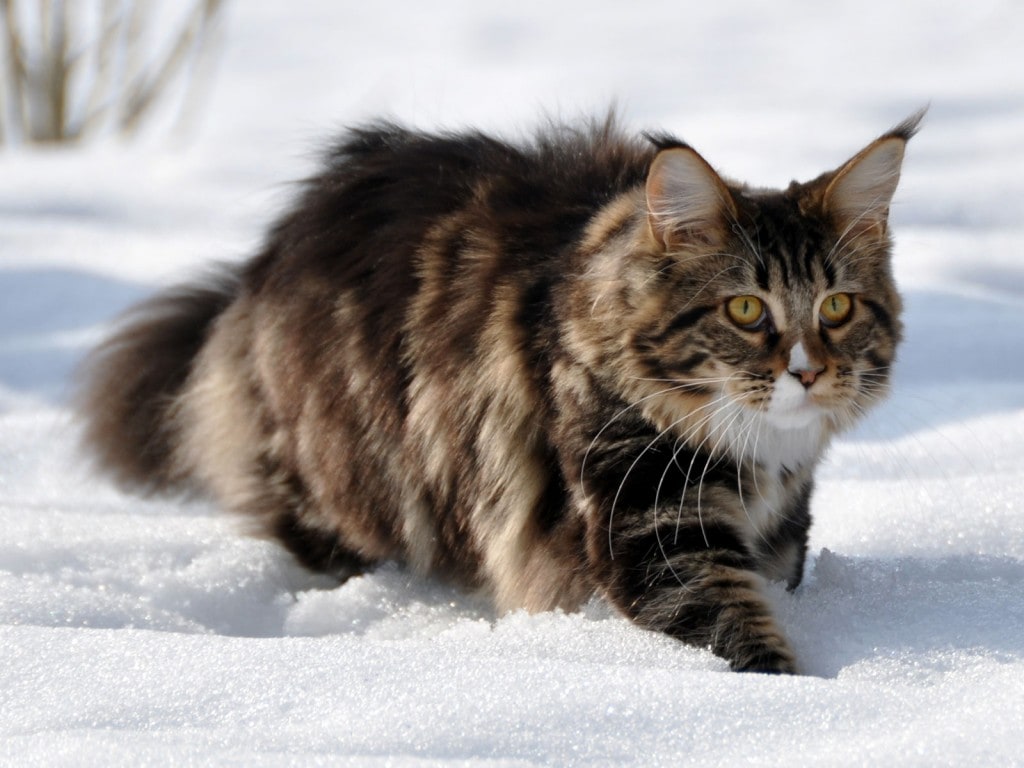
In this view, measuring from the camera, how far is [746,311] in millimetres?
1734

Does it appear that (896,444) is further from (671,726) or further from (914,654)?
(671,726)

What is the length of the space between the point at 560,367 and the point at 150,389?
1059mm

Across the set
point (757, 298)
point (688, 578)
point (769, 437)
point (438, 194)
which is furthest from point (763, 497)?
point (438, 194)

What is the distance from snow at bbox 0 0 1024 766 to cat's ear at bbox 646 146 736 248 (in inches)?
20.6

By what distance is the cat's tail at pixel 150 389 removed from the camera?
2.56m

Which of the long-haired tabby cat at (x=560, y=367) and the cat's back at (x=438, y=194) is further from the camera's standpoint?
the cat's back at (x=438, y=194)

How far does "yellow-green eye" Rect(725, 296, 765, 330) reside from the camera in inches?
68.0

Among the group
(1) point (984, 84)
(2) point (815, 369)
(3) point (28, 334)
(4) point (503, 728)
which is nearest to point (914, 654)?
(2) point (815, 369)

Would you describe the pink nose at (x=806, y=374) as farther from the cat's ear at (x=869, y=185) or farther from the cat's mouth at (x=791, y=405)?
the cat's ear at (x=869, y=185)

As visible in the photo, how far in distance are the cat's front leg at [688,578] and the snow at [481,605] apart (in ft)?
0.15

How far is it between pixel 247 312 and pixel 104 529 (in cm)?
46

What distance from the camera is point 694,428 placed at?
1.78 m

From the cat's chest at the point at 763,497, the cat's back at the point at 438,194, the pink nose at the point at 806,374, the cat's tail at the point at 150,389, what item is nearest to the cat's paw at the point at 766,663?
the cat's chest at the point at 763,497

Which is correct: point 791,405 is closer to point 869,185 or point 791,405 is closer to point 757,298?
point 757,298
